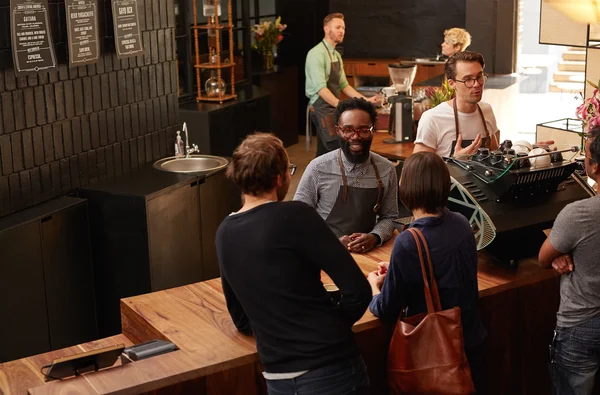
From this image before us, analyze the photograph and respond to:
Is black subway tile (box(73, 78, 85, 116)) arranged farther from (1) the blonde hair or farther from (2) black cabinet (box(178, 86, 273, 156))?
(1) the blonde hair

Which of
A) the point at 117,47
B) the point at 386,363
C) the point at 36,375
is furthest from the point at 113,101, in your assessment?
the point at 386,363

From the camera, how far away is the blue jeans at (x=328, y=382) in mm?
2424

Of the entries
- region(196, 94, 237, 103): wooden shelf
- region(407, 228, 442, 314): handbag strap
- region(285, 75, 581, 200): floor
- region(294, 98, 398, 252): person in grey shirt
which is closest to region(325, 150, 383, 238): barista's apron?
region(294, 98, 398, 252): person in grey shirt

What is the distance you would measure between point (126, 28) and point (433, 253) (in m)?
3.16

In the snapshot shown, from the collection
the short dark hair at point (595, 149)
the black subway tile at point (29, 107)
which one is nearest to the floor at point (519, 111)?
the black subway tile at point (29, 107)

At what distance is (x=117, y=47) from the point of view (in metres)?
5.10

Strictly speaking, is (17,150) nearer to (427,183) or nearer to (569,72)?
(427,183)

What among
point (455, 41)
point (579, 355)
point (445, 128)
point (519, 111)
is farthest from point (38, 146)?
point (519, 111)

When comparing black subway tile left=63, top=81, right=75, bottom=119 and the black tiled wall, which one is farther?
black subway tile left=63, top=81, right=75, bottom=119

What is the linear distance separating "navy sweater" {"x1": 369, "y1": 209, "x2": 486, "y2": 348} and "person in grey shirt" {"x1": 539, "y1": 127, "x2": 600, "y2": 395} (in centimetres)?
38

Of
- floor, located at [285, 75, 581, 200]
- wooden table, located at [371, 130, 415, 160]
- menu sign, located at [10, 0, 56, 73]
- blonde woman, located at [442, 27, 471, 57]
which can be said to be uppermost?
menu sign, located at [10, 0, 56, 73]

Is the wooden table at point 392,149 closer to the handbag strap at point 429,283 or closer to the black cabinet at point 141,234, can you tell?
the black cabinet at point 141,234

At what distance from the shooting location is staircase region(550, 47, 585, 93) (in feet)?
41.5

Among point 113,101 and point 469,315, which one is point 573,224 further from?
point 113,101
